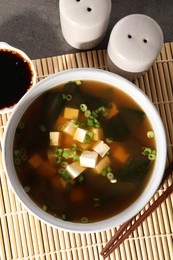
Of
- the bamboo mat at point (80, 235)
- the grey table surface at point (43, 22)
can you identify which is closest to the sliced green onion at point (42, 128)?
the bamboo mat at point (80, 235)

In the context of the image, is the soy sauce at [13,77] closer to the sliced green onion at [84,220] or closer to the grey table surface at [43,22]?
the grey table surface at [43,22]

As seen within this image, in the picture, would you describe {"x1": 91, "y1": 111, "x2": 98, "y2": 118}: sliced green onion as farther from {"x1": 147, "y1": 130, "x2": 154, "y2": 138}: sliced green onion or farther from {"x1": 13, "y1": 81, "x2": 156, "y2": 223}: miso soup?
{"x1": 147, "y1": 130, "x2": 154, "y2": 138}: sliced green onion

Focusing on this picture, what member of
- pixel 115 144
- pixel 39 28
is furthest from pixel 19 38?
pixel 115 144

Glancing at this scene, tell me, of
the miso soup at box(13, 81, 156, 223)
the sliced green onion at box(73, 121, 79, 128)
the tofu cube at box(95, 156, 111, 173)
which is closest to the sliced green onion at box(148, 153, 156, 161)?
the miso soup at box(13, 81, 156, 223)

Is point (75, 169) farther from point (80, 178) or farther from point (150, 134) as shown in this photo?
point (150, 134)

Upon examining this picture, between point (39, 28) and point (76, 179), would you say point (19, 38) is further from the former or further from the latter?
point (76, 179)

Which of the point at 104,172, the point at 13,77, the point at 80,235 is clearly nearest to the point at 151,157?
the point at 104,172
